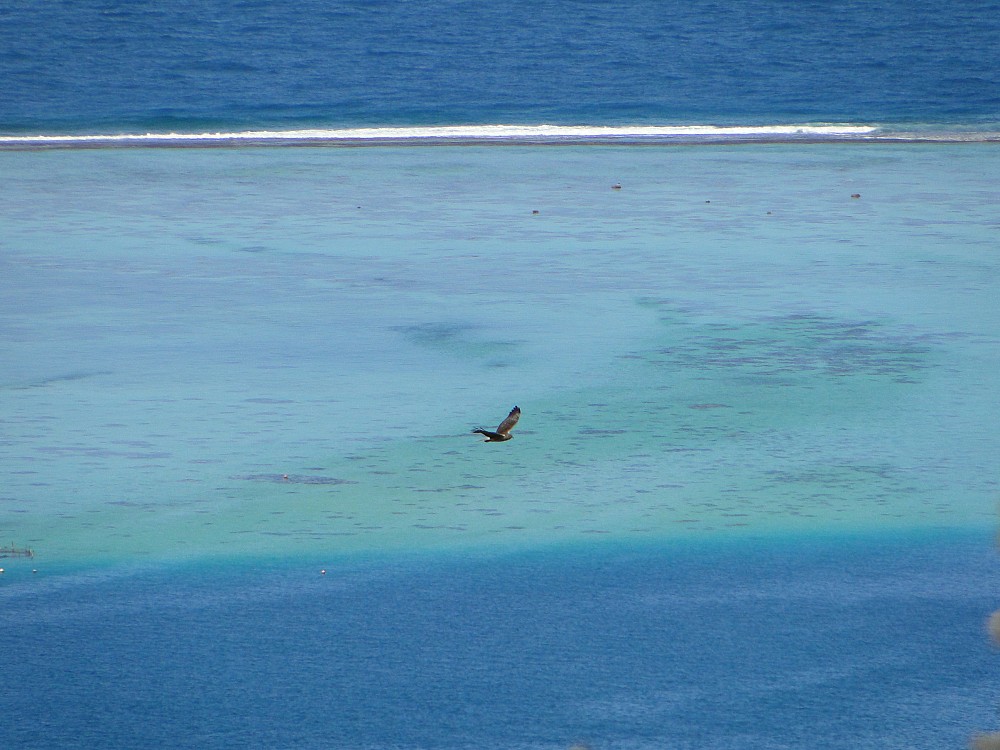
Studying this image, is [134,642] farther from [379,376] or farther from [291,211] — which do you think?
[291,211]

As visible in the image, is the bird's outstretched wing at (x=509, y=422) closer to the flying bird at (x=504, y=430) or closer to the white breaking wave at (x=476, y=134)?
the flying bird at (x=504, y=430)

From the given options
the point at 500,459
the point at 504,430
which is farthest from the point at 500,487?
the point at 504,430

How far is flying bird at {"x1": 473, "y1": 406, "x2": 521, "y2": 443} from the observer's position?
12.8 feet

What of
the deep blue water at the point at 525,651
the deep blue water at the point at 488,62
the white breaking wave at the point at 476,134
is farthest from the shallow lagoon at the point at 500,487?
the deep blue water at the point at 488,62

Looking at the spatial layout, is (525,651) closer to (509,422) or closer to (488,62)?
(509,422)

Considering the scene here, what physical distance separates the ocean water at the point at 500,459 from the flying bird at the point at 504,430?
33 millimetres

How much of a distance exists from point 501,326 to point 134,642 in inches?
108

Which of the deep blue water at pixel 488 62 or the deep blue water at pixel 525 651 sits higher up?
the deep blue water at pixel 525 651

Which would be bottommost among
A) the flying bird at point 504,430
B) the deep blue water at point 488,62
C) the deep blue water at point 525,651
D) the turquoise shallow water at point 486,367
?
the deep blue water at point 488,62

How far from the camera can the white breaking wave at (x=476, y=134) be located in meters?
14.1

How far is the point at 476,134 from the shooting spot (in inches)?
591

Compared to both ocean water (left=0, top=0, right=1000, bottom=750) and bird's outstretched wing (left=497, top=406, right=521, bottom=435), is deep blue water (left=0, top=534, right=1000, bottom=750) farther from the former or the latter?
bird's outstretched wing (left=497, top=406, right=521, bottom=435)

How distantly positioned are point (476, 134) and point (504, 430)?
37.2ft

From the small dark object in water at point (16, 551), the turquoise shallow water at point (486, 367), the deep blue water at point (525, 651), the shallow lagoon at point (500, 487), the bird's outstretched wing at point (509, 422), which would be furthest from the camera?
the bird's outstretched wing at point (509, 422)
